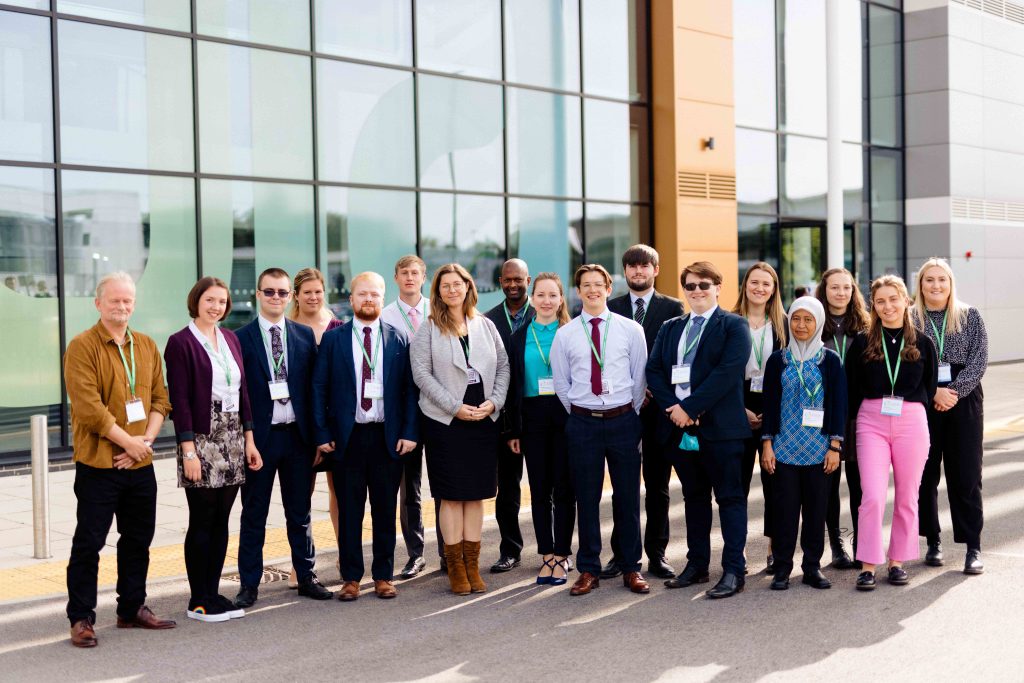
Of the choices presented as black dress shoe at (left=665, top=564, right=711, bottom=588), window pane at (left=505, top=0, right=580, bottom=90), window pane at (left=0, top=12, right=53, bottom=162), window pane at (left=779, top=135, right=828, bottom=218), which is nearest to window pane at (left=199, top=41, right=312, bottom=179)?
window pane at (left=0, top=12, right=53, bottom=162)

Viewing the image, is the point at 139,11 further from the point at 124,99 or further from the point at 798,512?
the point at 798,512

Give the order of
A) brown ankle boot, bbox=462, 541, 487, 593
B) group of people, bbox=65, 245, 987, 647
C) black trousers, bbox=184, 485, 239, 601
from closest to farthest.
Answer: black trousers, bbox=184, 485, 239, 601, group of people, bbox=65, 245, 987, 647, brown ankle boot, bbox=462, 541, 487, 593

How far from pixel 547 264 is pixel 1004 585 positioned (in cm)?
1134

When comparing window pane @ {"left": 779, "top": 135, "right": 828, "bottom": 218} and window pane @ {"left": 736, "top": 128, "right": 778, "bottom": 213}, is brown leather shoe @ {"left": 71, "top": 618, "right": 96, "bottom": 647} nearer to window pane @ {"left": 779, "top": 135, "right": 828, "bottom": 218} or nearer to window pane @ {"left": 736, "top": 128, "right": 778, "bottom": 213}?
window pane @ {"left": 736, "top": 128, "right": 778, "bottom": 213}

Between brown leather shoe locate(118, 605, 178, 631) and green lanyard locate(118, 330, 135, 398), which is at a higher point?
green lanyard locate(118, 330, 135, 398)

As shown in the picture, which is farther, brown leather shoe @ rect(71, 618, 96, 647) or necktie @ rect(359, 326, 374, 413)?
necktie @ rect(359, 326, 374, 413)

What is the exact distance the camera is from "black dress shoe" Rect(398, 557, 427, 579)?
23.8 ft

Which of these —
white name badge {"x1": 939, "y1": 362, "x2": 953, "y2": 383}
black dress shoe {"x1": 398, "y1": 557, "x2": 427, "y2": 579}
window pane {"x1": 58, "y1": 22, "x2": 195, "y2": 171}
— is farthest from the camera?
window pane {"x1": 58, "y1": 22, "x2": 195, "y2": 171}

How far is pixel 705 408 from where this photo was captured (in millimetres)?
6578

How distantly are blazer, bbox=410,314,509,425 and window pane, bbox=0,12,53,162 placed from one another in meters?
7.39

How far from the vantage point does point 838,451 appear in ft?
21.7

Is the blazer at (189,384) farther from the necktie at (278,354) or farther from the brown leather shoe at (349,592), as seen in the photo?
the brown leather shoe at (349,592)

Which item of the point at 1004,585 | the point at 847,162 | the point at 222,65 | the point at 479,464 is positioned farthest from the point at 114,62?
the point at 847,162

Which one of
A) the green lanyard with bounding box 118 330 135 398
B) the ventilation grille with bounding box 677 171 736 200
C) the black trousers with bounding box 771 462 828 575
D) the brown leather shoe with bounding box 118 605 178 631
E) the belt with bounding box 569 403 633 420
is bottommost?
the brown leather shoe with bounding box 118 605 178 631
